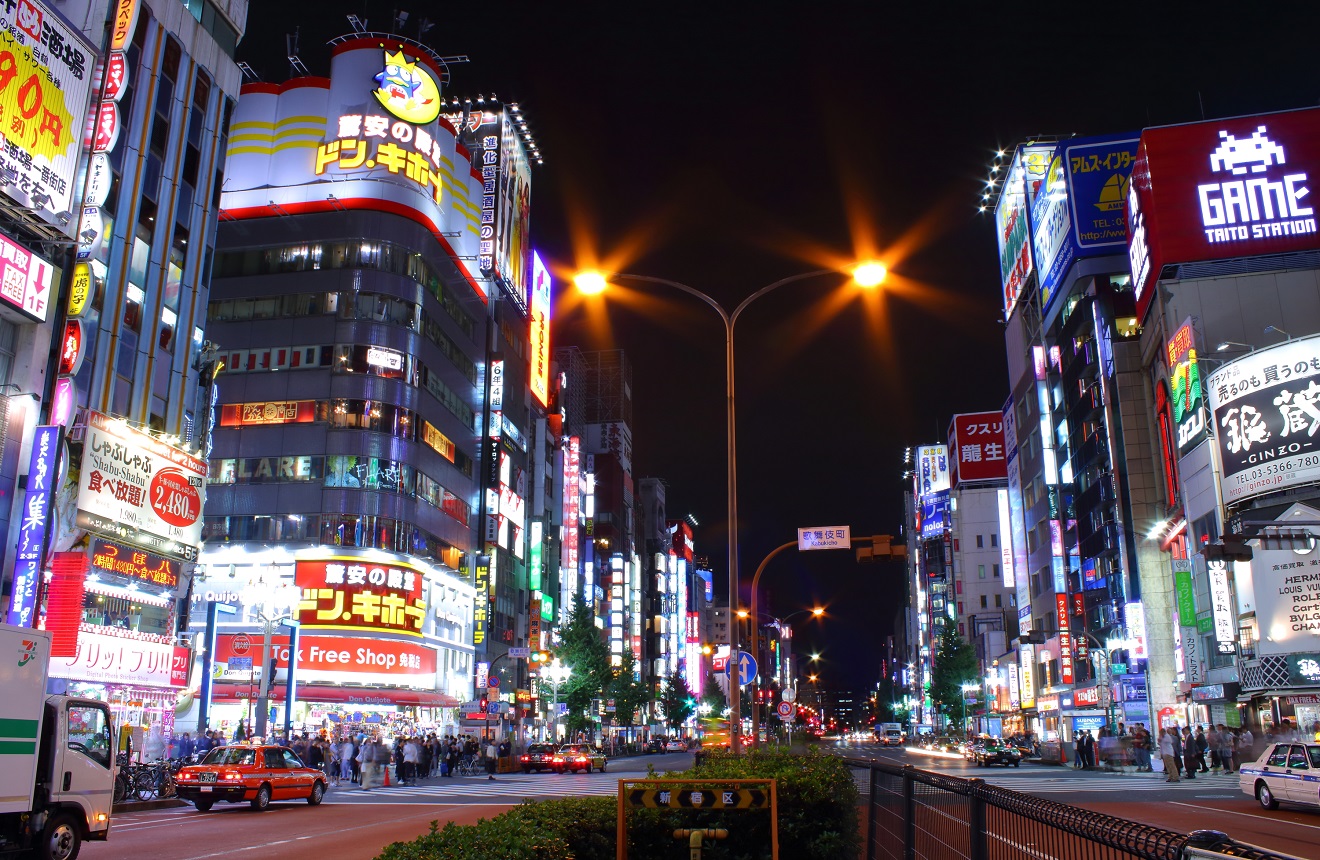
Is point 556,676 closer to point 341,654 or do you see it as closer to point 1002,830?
point 341,654

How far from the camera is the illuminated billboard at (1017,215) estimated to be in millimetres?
81625

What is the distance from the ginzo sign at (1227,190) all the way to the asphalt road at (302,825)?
132 feet

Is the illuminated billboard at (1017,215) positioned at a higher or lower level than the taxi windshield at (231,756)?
higher

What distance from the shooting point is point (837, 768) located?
12.6m

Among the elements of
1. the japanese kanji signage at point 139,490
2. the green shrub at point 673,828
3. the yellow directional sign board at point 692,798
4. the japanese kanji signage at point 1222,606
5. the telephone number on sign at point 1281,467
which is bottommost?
the green shrub at point 673,828

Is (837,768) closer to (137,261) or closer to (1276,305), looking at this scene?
(137,261)

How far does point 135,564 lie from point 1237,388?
140 feet

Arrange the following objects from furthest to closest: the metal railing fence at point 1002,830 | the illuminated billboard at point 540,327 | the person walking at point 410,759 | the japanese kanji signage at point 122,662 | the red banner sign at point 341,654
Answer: the illuminated billboard at point 540,327 → the red banner sign at point 341,654 → the person walking at point 410,759 → the japanese kanji signage at point 122,662 → the metal railing fence at point 1002,830

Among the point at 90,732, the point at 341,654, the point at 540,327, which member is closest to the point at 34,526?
the point at 90,732

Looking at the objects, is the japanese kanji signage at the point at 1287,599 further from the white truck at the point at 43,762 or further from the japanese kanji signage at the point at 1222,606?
the white truck at the point at 43,762

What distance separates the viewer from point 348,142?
213 feet

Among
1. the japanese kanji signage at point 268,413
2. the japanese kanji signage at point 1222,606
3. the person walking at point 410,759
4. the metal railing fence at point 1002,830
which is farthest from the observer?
the japanese kanji signage at point 268,413

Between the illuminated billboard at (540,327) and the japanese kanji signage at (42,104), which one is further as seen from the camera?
the illuminated billboard at (540,327)

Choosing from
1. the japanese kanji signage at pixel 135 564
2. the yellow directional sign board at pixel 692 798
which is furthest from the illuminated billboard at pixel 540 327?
the yellow directional sign board at pixel 692 798
